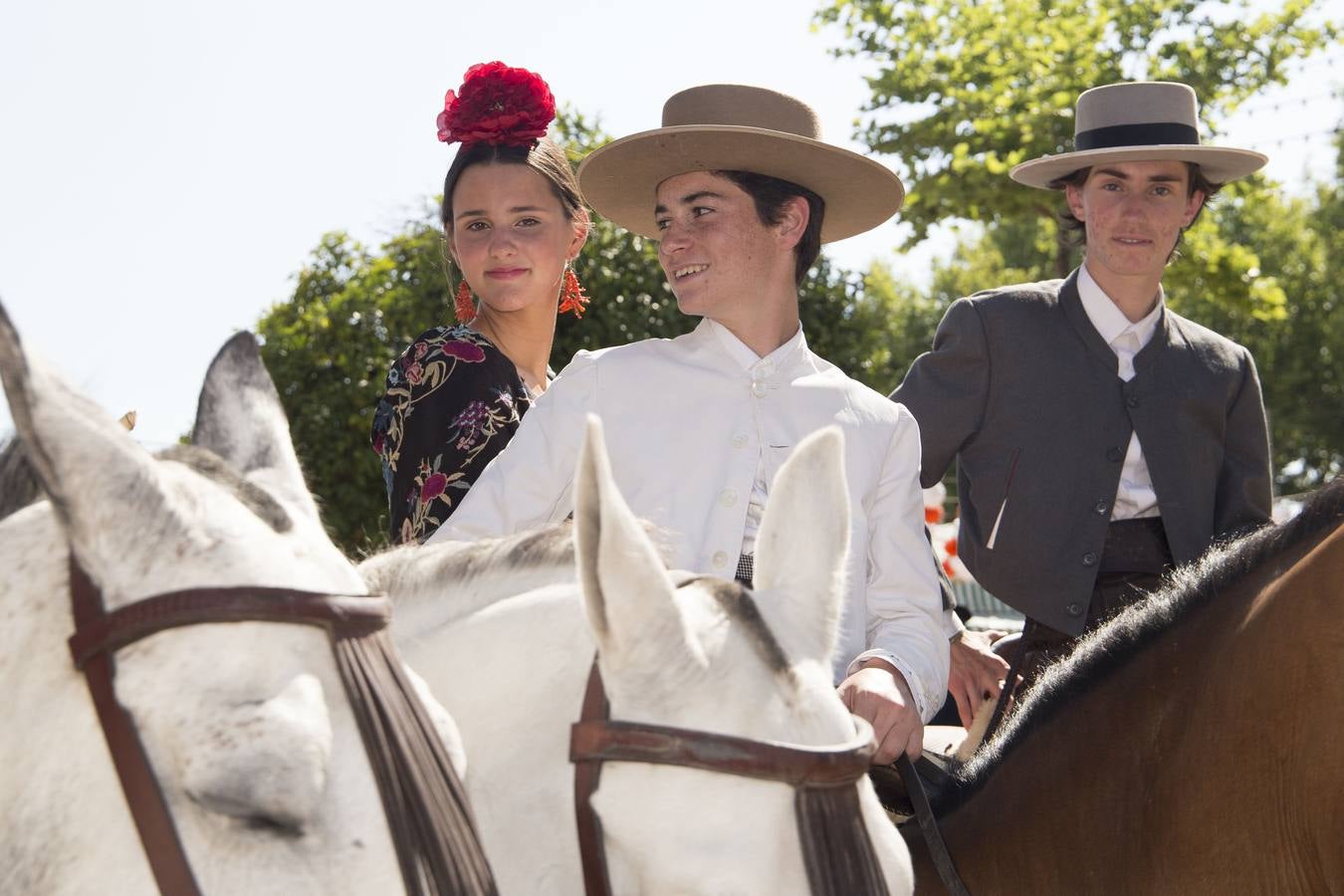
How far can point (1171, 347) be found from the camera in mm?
3904

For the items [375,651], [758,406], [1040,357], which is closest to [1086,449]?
[1040,357]

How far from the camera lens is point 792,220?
10.3 ft

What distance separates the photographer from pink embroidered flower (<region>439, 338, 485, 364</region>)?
11.0ft

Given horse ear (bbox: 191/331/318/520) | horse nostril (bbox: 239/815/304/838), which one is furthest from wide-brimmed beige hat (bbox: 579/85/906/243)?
horse nostril (bbox: 239/815/304/838)

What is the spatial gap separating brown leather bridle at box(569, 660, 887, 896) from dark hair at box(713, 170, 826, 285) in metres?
1.72

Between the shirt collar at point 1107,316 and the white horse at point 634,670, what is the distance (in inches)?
94.9

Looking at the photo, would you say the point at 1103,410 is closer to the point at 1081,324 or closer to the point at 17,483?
the point at 1081,324

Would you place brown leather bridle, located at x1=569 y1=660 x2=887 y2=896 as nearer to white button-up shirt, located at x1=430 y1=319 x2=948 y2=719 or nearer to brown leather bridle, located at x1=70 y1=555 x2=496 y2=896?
brown leather bridle, located at x1=70 y1=555 x2=496 y2=896

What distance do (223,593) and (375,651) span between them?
0.17 m

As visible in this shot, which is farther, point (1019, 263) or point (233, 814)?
point (1019, 263)

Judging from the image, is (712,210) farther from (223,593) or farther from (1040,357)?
(223,593)

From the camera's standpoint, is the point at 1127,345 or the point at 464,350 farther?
the point at 1127,345

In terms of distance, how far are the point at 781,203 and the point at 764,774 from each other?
73.2 inches

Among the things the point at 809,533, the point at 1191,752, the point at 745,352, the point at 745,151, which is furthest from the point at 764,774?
the point at 745,151
